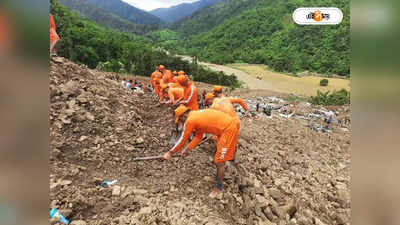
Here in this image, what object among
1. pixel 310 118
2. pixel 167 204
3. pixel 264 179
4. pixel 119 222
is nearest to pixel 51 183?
pixel 119 222

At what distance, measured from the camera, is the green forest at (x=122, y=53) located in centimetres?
208

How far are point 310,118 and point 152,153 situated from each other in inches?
64.6

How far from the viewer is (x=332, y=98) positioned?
198cm

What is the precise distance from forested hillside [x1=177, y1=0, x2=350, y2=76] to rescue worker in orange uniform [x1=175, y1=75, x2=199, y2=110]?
340 mm

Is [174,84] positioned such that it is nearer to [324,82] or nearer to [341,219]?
[324,82]

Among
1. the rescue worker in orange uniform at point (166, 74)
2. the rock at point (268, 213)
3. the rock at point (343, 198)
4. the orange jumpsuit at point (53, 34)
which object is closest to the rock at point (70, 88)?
the orange jumpsuit at point (53, 34)

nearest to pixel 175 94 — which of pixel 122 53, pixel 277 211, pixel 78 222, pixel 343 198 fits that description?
pixel 122 53

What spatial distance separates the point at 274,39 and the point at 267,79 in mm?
412

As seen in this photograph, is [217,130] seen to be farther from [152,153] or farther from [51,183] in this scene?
[51,183]

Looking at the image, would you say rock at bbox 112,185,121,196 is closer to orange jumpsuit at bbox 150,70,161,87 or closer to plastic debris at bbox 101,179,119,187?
plastic debris at bbox 101,179,119,187

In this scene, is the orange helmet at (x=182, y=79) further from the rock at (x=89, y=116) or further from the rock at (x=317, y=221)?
the rock at (x=317, y=221)

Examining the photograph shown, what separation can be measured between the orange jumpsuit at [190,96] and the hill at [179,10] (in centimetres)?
75

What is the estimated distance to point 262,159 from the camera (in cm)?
217
